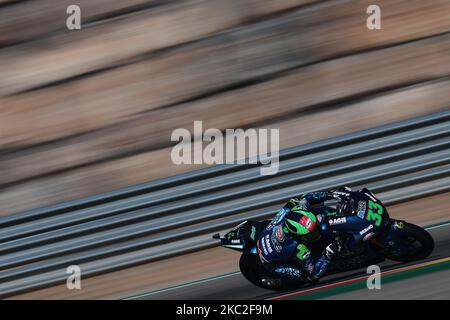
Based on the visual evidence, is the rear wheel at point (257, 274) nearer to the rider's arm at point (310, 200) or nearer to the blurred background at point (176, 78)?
the rider's arm at point (310, 200)

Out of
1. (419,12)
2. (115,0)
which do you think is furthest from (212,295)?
(419,12)

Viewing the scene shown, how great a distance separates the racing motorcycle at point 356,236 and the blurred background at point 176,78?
178cm

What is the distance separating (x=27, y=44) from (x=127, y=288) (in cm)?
307

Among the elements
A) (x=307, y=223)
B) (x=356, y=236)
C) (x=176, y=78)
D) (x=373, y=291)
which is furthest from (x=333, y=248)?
(x=176, y=78)

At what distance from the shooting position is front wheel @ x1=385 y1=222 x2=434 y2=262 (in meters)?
7.44

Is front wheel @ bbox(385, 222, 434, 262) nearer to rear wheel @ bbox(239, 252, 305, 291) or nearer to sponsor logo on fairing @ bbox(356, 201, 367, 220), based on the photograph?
sponsor logo on fairing @ bbox(356, 201, 367, 220)

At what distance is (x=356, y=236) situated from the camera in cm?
716

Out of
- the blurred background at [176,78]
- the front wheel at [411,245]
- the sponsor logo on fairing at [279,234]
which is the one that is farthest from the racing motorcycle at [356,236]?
the blurred background at [176,78]

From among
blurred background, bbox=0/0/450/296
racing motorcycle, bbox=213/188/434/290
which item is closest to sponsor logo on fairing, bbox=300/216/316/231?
racing motorcycle, bbox=213/188/434/290

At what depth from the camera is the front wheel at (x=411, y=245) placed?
7438mm

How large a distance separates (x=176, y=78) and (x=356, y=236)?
313 centimetres

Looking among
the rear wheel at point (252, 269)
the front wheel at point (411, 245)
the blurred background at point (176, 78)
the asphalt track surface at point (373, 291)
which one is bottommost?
the asphalt track surface at point (373, 291)

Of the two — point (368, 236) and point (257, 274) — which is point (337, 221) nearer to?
point (368, 236)

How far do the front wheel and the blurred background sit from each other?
2115 millimetres
